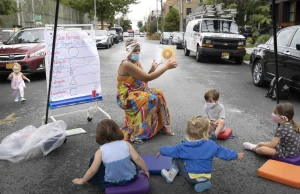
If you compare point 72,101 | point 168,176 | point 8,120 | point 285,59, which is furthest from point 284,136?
point 8,120

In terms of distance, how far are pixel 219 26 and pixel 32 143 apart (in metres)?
13.4

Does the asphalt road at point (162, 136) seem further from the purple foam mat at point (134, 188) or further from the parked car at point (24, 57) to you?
the parked car at point (24, 57)

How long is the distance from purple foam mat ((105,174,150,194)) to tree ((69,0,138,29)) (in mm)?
45320

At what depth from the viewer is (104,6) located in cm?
4712

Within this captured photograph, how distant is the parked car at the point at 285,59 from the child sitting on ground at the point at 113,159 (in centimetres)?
509

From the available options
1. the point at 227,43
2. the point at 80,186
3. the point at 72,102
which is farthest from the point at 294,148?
the point at 227,43

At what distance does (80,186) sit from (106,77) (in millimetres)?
8051

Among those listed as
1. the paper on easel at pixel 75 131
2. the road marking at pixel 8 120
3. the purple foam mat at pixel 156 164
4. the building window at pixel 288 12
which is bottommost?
the purple foam mat at pixel 156 164

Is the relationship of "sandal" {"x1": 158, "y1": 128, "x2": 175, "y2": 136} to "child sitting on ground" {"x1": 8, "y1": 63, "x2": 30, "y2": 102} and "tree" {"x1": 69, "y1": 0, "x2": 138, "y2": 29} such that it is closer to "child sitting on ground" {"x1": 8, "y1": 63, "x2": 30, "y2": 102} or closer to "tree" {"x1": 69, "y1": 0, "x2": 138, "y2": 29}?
"child sitting on ground" {"x1": 8, "y1": 63, "x2": 30, "y2": 102}

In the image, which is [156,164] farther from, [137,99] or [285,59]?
[285,59]

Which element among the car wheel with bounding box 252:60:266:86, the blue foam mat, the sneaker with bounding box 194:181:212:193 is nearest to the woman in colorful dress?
the blue foam mat

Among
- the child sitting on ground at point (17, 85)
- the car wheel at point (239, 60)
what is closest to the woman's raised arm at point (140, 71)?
the child sitting on ground at point (17, 85)

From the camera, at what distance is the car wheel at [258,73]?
29.6ft

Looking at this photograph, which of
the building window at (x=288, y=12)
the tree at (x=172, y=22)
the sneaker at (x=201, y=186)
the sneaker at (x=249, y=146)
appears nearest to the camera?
the sneaker at (x=201, y=186)
